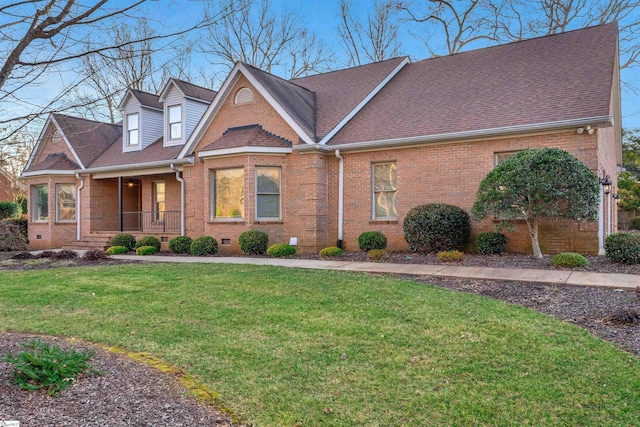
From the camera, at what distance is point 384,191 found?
1289 centimetres

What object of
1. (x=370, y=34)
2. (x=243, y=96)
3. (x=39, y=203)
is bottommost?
(x=39, y=203)

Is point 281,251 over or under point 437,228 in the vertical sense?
under

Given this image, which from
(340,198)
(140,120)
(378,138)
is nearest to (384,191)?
(340,198)

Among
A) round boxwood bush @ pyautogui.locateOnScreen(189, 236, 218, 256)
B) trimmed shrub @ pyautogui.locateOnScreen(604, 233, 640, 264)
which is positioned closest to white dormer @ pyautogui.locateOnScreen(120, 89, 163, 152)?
round boxwood bush @ pyautogui.locateOnScreen(189, 236, 218, 256)

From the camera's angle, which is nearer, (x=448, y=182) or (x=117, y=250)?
(x=448, y=182)

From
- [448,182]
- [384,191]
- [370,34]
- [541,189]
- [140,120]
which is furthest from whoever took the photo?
[370,34]

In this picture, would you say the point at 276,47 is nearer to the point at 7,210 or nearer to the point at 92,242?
the point at 92,242

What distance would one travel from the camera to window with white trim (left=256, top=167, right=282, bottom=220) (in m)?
13.3

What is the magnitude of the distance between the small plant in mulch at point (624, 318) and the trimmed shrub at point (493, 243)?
5619mm

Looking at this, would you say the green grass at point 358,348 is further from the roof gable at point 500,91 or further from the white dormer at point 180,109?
the white dormer at point 180,109

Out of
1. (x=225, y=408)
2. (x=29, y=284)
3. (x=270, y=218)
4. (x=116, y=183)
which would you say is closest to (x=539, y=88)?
(x=270, y=218)

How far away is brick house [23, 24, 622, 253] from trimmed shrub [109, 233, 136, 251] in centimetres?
83

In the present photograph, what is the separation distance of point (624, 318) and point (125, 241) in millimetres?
14921

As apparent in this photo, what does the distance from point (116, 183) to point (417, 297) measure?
1685 cm
